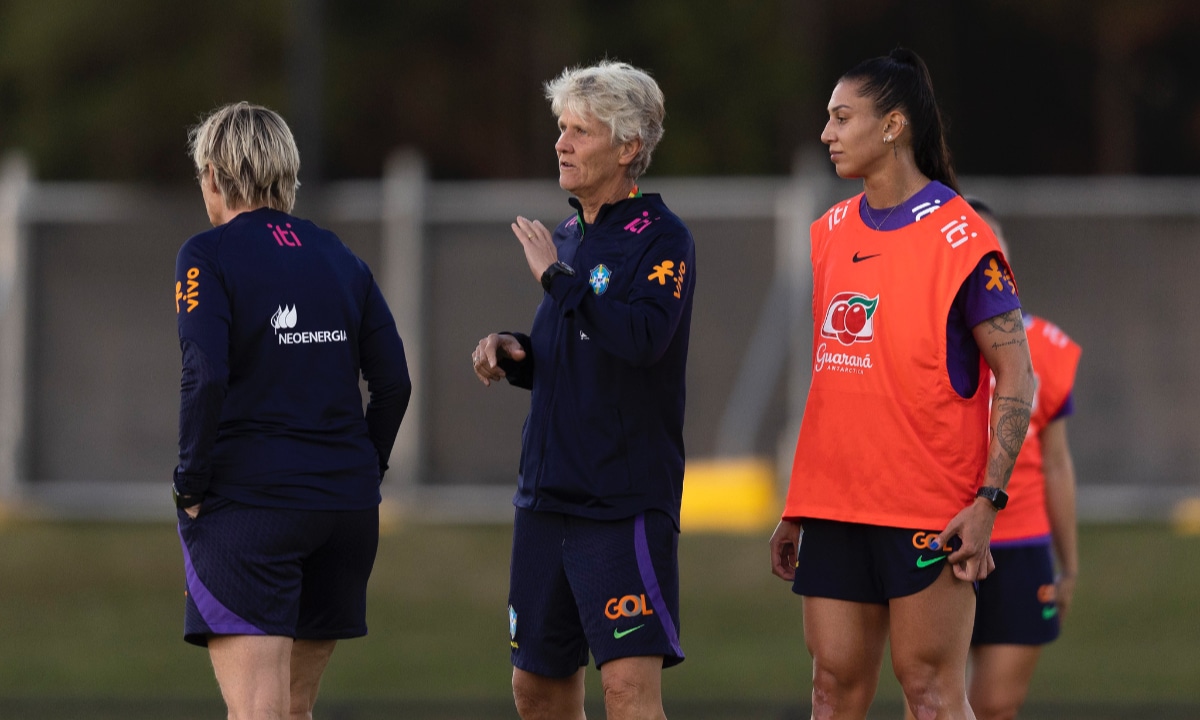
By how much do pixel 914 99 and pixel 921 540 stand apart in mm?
1122

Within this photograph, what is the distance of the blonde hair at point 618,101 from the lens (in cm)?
463

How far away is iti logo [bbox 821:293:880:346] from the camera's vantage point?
447 cm

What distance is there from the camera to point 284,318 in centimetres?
445

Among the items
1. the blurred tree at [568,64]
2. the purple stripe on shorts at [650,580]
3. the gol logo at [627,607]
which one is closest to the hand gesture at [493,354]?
the purple stripe on shorts at [650,580]

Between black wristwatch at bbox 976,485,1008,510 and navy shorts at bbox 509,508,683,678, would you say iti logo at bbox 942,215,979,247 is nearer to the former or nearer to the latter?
black wristwatch at bbox 976,485,1008,510

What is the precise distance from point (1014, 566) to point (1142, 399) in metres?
9.71

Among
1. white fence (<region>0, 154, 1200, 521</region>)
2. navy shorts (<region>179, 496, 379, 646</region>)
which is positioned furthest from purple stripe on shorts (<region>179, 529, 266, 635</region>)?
white fence (<region>0, 154, 1200, 521</region>)

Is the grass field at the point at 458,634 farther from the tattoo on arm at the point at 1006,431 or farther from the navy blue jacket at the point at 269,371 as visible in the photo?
the tattoo on arm at the point at 1006,431

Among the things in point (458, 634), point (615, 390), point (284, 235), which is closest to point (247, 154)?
point (284, 235)

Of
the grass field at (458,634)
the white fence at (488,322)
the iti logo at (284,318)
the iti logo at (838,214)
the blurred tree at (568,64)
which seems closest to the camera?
the iti logo at (284,318)

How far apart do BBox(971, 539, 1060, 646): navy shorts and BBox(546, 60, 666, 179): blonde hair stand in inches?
74.9

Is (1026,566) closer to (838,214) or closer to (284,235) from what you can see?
(838,214)

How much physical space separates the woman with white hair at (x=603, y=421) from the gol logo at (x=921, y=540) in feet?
2.13

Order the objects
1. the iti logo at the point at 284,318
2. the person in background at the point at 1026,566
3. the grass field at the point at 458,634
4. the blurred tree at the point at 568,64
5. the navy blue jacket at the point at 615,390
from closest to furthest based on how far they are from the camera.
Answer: the iti logo at the point at 284,318 → the navy blue jacket at the point at 615,390 → the person in background at the point at 1026,566 → the grass field at the point at 458,634 → the blurred tree at the point at 568,64
